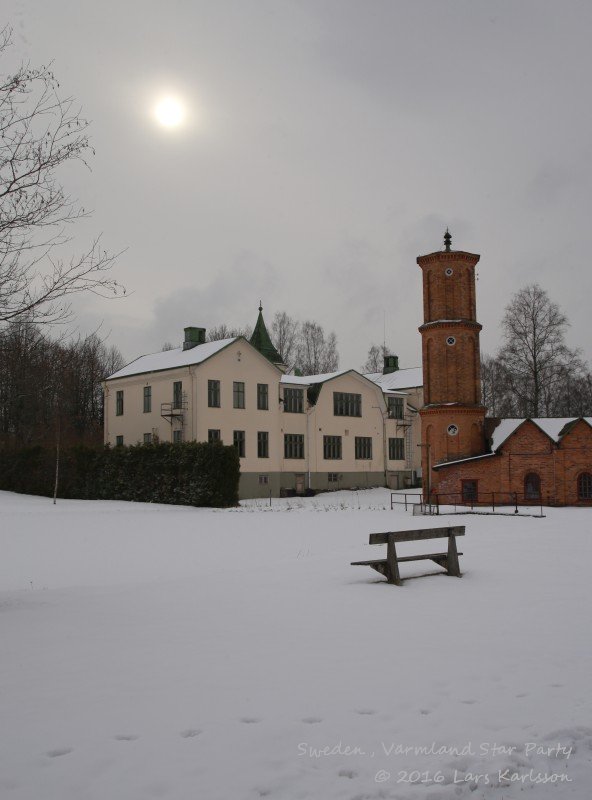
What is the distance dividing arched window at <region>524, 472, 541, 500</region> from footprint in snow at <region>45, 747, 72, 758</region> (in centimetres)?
3505

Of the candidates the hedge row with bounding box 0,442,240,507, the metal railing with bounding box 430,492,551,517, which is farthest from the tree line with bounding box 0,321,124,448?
the metal railing with bounding box 430,492,551,517

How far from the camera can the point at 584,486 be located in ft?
123

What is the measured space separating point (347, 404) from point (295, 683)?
47.1 m

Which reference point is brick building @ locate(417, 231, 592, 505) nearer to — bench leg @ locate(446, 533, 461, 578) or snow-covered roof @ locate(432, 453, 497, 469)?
snow-covered roof @ locate(432, 453, 497, 469)

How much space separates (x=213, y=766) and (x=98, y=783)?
71 cm

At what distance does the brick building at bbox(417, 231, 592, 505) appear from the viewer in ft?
123

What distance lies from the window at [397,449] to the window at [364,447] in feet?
6.45

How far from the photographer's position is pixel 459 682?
6688 millimetres

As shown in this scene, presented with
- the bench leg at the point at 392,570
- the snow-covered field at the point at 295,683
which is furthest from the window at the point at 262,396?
the bench leg at the point at 392,570

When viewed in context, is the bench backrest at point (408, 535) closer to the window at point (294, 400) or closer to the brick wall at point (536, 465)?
the brick wall at point (536, 465)

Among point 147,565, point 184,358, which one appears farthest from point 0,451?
point 147,565

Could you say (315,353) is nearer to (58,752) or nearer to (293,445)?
(293,445)

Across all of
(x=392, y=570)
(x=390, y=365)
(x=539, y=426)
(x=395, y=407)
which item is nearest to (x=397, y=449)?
(x=395, y=407)

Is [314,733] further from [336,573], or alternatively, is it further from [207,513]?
[207,513]
